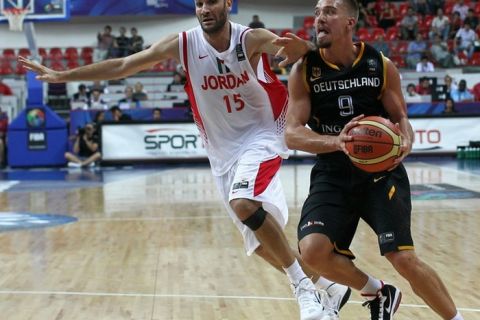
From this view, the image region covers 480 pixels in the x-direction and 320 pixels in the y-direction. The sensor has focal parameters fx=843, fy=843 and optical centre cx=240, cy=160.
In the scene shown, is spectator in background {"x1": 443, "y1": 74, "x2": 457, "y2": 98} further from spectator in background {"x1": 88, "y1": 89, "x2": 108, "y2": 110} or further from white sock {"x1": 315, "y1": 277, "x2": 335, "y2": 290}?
white sock {"x1": 315, "y1": 277, "x2": 335, "y2": 290}

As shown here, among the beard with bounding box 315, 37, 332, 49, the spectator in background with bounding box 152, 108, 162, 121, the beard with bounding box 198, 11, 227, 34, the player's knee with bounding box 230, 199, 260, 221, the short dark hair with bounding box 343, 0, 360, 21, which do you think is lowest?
the spectator in background with bounding box 152, 108, 162, 121

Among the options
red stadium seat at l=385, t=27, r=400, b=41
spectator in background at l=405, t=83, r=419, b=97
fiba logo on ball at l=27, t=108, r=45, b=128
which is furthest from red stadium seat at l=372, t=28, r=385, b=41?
fiba logo on ball at l=27, t=108, r=45, b=128

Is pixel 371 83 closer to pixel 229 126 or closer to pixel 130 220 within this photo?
pixel 229 126

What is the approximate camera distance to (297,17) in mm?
29172

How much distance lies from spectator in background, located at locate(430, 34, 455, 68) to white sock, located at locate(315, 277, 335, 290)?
66.7ft

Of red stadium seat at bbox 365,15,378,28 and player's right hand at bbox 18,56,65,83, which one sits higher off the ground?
red stadium seat at bbox 365,15,378,28

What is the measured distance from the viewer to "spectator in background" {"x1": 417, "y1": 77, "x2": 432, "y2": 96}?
73.3ft

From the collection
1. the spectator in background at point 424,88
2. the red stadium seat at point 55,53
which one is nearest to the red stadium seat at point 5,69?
the red stadium seat at point 55,53

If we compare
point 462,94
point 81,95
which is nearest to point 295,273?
point 462,94

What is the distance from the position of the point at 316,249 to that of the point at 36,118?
16.8m

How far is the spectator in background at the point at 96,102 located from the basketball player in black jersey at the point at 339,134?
17433 millimetres

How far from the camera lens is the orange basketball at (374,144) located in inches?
176

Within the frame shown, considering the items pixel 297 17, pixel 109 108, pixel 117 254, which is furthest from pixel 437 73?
pixel 117 254

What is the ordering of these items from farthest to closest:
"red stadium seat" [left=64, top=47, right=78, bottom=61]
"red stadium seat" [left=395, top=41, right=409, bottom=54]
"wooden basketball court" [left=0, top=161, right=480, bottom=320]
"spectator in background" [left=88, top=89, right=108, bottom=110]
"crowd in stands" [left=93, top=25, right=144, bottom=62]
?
1. "red stadium seat" [left=64, top=47, right=78, bottom=61]
2. "crowd in stands" [left=93, top=25, right=144, bottom=62]
3. "red stadium seat" [left=395, top=41, right=409, bottom=54]
4. "spectator in background" [left=88, top=89, right=108, bottom=110]
5. "wooden basketball court" [left=0, top=161, right=480, bottom=320]
